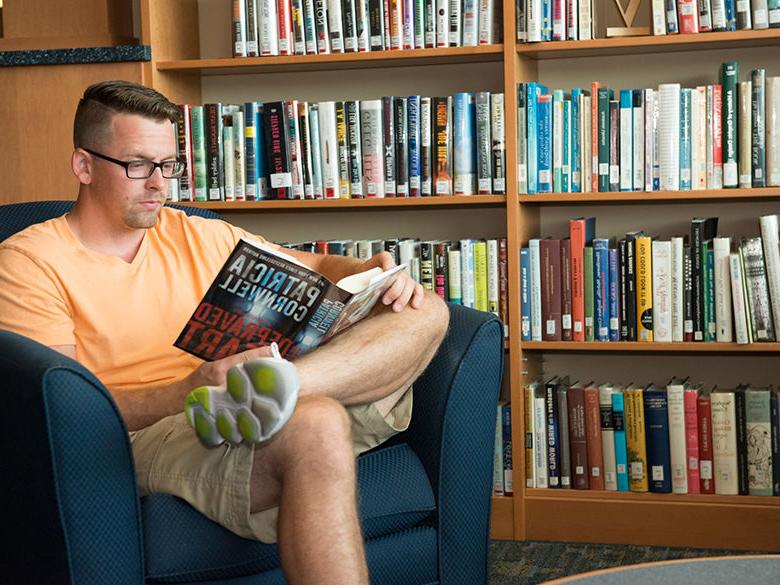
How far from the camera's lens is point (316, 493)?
5.13 feet

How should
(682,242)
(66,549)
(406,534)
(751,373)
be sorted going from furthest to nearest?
(751,373) → (682,242) → (406,534) → (66,549)

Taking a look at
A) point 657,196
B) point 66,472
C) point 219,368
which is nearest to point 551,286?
point 657,196

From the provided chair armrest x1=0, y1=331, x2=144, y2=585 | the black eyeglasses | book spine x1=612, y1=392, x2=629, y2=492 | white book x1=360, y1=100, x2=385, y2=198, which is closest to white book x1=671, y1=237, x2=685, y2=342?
book spine x1=612, y1=392, x2=629, y2=492

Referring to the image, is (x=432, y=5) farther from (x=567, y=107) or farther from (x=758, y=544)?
(x=758, y=544)

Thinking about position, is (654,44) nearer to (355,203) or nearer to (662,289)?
(662,289)

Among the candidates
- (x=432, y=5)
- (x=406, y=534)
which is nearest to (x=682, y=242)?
(x=432, y=5)

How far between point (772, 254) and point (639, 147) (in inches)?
15.9

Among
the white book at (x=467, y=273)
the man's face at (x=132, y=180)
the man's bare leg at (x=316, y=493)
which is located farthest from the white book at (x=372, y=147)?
the man's bare leg at (x=316, y=493)

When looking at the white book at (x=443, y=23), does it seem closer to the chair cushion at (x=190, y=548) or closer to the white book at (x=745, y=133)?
the white book at (x=745, y=133)

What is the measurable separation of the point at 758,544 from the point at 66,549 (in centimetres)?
181

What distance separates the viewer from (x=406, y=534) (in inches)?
75.0

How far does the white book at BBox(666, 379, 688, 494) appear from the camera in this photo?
8.96 feet

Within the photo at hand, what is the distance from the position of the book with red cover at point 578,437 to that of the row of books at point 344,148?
552 mm

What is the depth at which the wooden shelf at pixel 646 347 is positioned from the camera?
2658 millimetres
